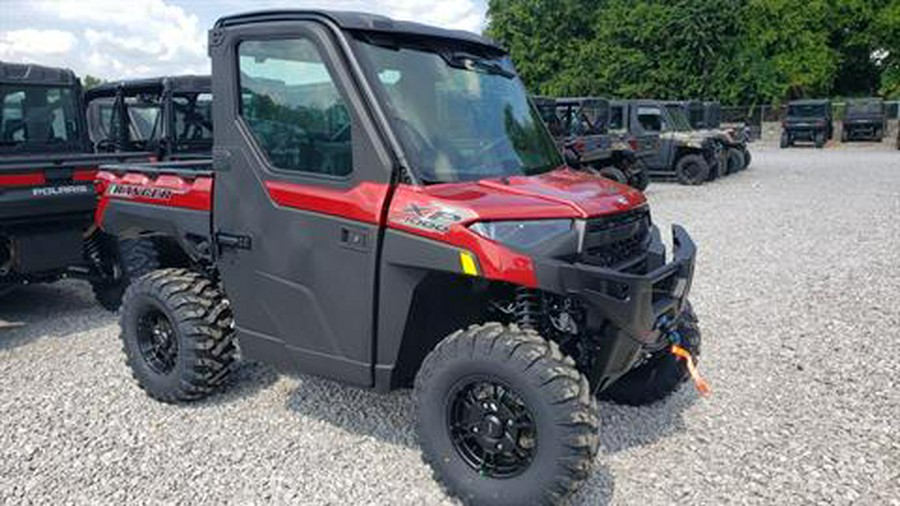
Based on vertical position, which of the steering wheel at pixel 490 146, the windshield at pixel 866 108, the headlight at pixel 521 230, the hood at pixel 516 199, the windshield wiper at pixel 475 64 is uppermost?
the windshield at pixel 866 108

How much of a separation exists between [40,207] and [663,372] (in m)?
5.00

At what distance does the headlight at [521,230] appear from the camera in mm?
3248

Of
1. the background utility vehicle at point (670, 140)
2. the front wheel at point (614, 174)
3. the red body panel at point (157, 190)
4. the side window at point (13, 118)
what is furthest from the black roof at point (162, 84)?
the background utility vehicle at point (670, 140)

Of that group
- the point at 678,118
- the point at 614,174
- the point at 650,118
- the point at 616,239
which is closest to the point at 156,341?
the point at 616,239

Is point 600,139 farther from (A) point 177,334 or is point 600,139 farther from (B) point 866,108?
(B) point 866,108

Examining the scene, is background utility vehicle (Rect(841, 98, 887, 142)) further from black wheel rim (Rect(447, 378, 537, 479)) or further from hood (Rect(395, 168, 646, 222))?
black wheel rim (Rect(447, 378, 537, 479))

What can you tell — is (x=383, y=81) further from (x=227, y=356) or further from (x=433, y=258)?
(x=227, y=356)

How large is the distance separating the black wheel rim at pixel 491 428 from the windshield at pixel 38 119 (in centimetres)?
613

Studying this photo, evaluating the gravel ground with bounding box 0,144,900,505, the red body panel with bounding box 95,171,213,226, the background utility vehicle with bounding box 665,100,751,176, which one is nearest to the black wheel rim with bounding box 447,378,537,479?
the gravel ground with bounding box 0,144,900,505

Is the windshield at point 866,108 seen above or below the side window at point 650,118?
above

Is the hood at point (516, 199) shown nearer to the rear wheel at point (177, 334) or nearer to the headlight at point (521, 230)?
the headlight at point (521, 230)

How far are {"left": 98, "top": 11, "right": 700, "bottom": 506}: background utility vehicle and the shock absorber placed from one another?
0.01 metres

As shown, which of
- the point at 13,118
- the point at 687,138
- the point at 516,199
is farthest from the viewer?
the point at 687,138

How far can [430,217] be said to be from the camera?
3.34 m
